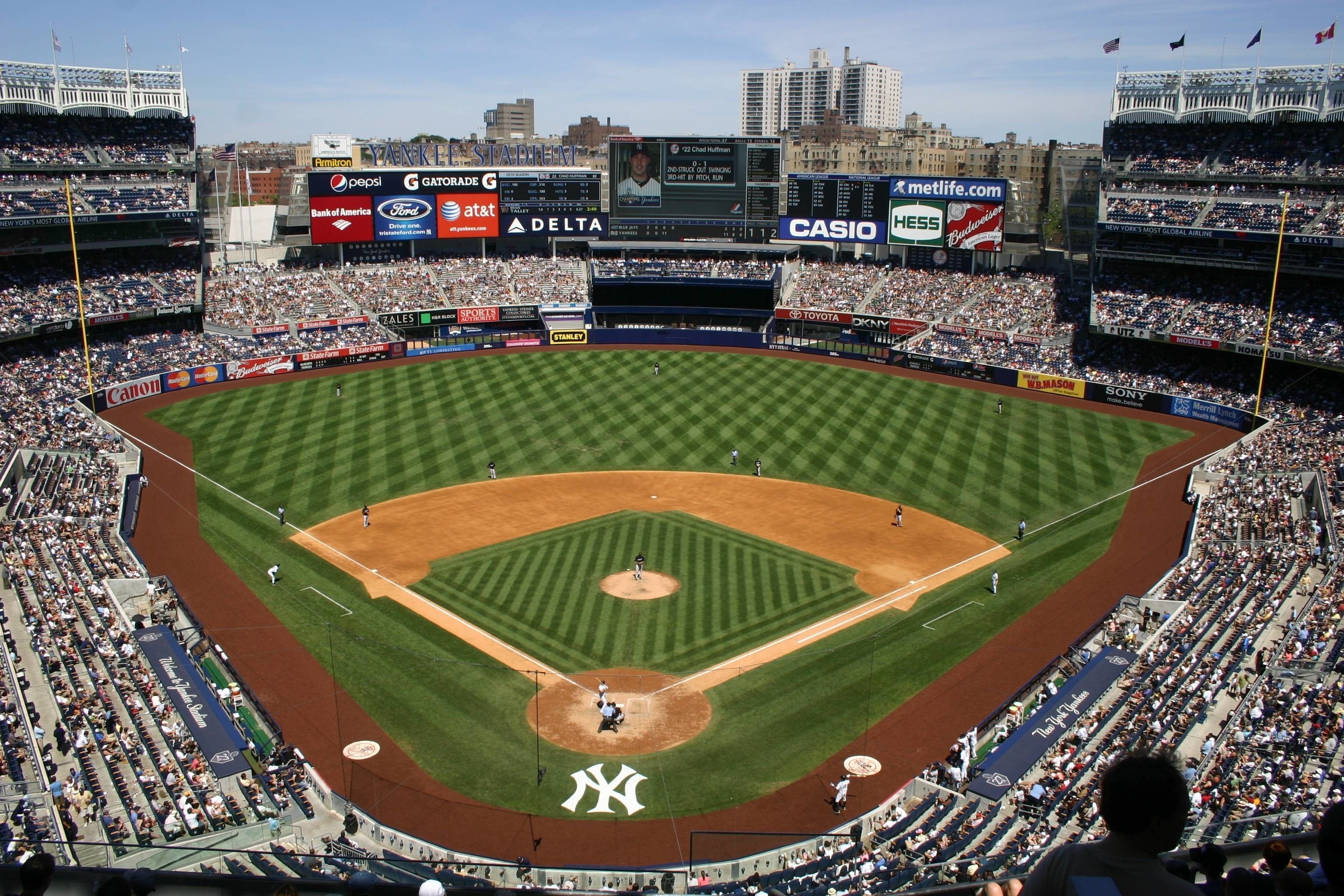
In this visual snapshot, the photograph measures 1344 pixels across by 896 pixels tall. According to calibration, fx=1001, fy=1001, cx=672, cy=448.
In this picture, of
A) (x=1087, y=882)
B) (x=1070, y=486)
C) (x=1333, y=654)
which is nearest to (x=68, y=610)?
(x=1087, y=882)

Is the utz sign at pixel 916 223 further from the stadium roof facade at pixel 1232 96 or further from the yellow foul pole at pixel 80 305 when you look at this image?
the yellow foul pole at pixel 80 305

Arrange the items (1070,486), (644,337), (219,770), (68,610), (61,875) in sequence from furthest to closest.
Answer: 1. (644,337)
2. (1070,486)
3. (68,610)
4. (219,770)
5. (61,875)

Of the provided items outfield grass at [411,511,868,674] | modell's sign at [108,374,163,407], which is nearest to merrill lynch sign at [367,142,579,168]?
modell's sign at [108,374,163,407]

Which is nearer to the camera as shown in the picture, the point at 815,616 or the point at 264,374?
A: the point at 815,616

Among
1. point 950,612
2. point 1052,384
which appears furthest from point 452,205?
point 950,612

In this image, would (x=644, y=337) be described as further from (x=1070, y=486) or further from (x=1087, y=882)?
(x=1087, y=882)

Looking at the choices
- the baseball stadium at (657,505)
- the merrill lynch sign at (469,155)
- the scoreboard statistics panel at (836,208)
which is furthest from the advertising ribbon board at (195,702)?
the scoreboard statistics panel at (836,208)

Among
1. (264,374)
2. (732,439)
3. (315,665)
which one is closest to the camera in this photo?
(315,665)
